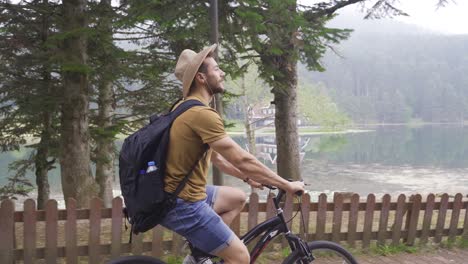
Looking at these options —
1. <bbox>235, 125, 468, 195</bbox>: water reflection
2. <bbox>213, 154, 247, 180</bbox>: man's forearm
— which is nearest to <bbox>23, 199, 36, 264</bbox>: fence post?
<bbox>213, 154, 247, 180</bbox>: man's forearm

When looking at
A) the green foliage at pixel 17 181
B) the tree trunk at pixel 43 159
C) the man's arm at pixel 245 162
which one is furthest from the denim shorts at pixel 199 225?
the green foliage at pixel 17 181

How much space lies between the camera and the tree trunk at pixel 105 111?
7.59 meters

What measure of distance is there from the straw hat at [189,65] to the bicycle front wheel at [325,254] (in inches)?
56.9

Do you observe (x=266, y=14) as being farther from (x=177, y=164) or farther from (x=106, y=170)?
(x=106, y=170)

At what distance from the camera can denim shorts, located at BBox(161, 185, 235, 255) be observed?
2.46 metres

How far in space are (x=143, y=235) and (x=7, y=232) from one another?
1582 mm

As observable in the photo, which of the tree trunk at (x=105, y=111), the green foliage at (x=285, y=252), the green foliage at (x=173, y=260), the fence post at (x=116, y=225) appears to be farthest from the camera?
the tree trunk at (x=105, y=111)

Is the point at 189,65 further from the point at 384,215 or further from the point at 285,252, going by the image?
the point at 384,215

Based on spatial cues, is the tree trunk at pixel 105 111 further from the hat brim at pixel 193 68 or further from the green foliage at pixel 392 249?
the green foliage at pixel 392 249

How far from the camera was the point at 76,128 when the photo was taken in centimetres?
805

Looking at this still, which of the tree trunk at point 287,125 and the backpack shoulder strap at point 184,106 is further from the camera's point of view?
the tree trunk at point 287,125

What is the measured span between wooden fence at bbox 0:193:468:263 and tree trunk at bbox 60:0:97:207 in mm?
1712

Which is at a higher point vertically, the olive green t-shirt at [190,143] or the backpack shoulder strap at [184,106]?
the backpack shoulder strap at [184,106]

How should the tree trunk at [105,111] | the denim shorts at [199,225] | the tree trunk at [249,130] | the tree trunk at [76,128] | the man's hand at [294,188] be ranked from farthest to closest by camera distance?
the tree trunk at [249,130] → the tree trunk at [76,128] → the tree trunk at [105,111] → the man's hand at [294,188] → the denim shorts at [199,225]
